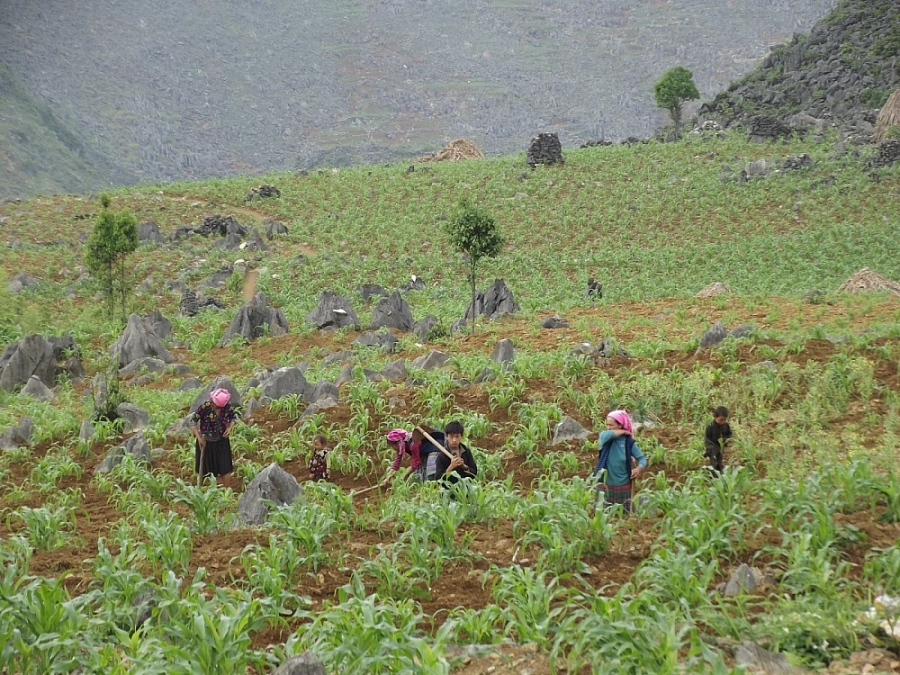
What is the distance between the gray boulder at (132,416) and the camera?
1310 cm

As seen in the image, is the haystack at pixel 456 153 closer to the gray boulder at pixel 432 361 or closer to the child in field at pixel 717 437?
the gray boulder at pixel 432 361

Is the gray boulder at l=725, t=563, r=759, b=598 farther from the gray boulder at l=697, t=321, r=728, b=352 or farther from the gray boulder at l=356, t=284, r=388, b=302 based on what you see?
the gray boulder at l=356, t=284, r=388, b=302

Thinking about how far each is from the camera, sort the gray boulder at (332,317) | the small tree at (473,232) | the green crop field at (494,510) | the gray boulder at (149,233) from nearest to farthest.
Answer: the green crop field at (494,510) < the small tree at (473,232) < the gray boulder at (332,317) < the gray boulder at (149,233)

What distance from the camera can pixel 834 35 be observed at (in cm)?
6462

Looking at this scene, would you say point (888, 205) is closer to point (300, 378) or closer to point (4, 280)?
point (300, 378)

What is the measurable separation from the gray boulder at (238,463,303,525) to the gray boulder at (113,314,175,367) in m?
12.4

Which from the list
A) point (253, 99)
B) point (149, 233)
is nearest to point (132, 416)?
point (149, 233)

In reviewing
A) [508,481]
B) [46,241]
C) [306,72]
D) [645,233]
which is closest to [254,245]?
[46,241]

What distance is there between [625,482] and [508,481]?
4.40 feet

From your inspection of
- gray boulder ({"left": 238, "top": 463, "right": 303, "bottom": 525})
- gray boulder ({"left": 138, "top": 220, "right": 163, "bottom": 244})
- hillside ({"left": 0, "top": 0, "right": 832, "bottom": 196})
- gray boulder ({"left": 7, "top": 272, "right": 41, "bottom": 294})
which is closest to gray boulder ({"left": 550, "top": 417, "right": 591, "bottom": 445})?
gray boulder ({"left": 238, "top": 463, "right": 303, "bottom": 525})

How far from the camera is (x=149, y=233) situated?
3672cm

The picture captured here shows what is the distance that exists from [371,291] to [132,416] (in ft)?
51.7

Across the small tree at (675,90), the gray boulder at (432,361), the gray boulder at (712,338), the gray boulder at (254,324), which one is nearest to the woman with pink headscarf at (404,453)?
the gray boulder at (432,361)

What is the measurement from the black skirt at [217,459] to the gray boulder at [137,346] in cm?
1028
